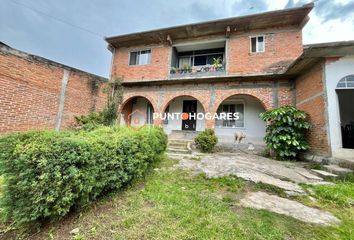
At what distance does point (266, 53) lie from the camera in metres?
8.34

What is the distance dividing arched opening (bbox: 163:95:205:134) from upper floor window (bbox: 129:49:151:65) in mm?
3217

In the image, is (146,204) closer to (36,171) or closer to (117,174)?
(117,174)

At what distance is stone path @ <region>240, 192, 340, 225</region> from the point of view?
7.57 ft

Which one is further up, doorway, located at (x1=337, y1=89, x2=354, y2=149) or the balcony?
the balcony

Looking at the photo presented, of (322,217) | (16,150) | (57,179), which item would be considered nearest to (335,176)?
(322,217)

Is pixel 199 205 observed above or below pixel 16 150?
below

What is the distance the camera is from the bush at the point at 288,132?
20.8 ft

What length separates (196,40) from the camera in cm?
959

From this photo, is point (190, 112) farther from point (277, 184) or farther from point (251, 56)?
point (277, 184)

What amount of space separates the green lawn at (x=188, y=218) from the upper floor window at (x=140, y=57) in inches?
357

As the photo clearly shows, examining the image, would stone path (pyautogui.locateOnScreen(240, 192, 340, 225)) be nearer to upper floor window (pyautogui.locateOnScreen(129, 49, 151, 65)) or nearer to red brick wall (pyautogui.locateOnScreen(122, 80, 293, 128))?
red brick wall (pyautogui.locateOnScreen(122, 80, 293, 128))

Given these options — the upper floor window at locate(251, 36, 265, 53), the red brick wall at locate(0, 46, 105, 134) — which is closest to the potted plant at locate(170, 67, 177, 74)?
the upper floor window at locate(251, 36, 265, 53)

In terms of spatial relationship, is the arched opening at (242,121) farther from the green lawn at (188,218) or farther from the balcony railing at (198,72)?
the green lawn at (188,218)

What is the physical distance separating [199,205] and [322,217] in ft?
5.99
